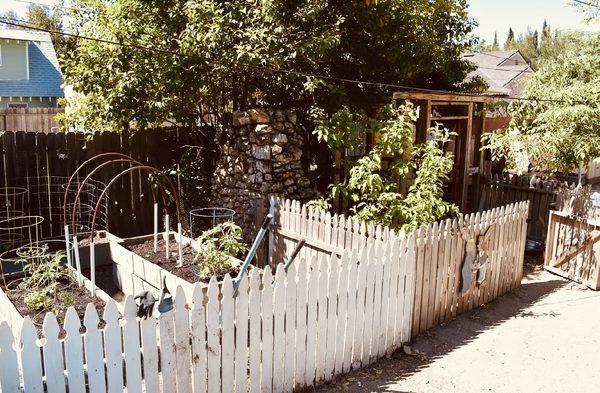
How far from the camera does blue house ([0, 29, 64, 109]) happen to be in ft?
82.4

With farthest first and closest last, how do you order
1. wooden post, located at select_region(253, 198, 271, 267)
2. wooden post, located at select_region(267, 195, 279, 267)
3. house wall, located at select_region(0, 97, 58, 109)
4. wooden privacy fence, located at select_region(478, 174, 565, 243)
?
house wall, located at select_region(0, 97, 58, 109) < wooden privacy fence, located at select_region(478, 174, 565, 243) < wooden post, located at select_region(253, 198, 271, 267) < wooden post, located at select_region(267, 195, 279, 267)

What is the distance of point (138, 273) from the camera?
6434 mm

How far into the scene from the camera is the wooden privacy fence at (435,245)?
556cm

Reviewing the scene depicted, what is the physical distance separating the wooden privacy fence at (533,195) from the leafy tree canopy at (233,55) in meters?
2.98

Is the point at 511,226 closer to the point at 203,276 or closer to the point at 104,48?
the point at 203,276

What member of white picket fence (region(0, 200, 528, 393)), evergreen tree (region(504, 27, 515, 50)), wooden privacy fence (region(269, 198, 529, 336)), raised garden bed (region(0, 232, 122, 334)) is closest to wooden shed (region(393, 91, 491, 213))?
wooden privacy fence (region(269, 198, 529, 336))

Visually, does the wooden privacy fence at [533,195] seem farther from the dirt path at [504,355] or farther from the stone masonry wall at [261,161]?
the stone masonry wall at [261,161]

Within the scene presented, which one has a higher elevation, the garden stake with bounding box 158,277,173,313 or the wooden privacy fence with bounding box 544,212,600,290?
the garden stake with bounding box 158,277,173,313

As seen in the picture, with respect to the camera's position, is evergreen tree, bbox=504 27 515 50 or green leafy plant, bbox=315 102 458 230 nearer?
green leafy plant, bbox=315 102 458 230

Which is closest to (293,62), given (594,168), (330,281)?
(330,281)

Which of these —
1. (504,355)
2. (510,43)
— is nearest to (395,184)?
(504,355)

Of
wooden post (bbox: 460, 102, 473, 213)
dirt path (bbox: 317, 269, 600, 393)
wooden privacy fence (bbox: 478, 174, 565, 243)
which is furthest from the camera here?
wooden post (bbox: 460, 102, 473, 213)

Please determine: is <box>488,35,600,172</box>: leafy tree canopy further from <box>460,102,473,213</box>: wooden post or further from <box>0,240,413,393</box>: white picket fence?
<box>0,240,413,393</box>: white picket fence

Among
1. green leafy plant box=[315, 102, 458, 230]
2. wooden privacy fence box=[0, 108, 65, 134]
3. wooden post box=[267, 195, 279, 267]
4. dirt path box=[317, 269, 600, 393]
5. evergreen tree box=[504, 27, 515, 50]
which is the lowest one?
dirt path box=[317, 269, 600, 393]
